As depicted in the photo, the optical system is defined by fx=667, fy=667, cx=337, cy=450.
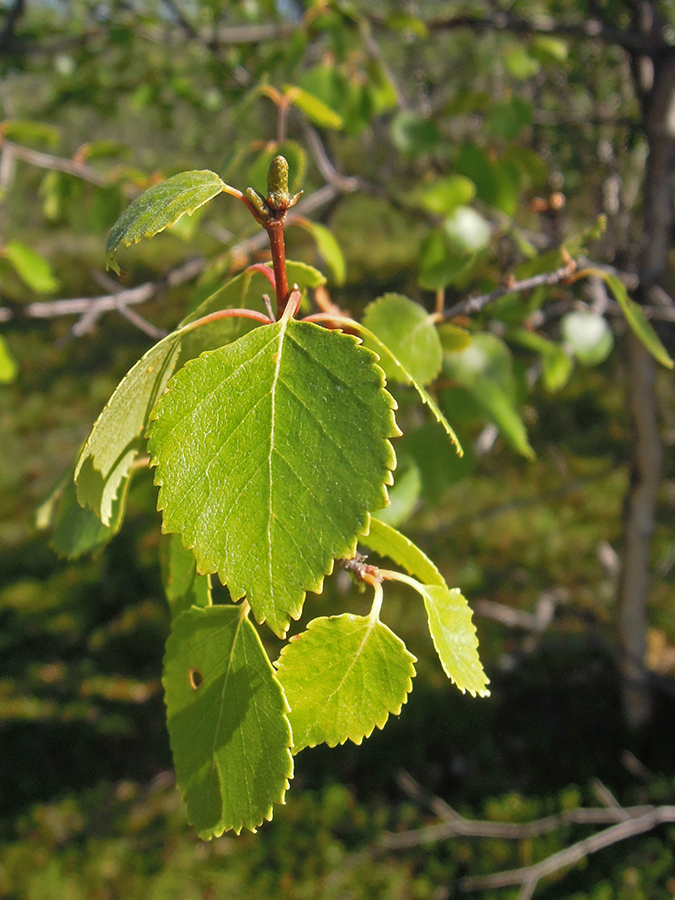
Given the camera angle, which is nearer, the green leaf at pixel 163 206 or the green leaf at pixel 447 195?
the green leaf at pixel 163 206

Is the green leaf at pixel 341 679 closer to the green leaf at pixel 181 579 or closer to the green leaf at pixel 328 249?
the green leaf at pixel 181 579

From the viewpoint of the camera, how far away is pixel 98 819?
80.7 inches

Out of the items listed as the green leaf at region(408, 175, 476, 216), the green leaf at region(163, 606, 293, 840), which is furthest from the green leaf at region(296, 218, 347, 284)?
the green leaf at region(163, 606, 293, 840)

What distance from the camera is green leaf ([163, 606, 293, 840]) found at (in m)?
0.40

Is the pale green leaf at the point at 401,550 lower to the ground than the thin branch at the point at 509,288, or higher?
lower

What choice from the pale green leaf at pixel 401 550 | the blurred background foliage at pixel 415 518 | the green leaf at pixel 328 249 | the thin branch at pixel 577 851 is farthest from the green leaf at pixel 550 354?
the thin branch at pixel 577 851

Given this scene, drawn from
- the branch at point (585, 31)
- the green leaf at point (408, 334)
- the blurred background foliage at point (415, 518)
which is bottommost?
the blurred background foliage at point (415, 518)

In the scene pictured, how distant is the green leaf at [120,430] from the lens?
0.41 meters

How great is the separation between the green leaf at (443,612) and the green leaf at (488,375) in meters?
0.32

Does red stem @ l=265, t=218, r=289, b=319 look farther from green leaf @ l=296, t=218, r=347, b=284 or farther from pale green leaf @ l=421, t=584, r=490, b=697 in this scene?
green leaf @ l=296, t=218, r=347, b=284

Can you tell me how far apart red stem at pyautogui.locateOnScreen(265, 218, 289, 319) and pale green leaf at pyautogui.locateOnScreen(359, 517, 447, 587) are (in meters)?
0.16

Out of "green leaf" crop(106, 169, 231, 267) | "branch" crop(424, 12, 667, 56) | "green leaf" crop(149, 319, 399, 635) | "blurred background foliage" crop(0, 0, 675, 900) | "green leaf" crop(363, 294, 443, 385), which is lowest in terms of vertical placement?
→ "blurred background foliage" crop(0, 0, 675, 900)

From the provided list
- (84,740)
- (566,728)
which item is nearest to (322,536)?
(566,728)

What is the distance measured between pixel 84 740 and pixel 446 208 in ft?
7.02
